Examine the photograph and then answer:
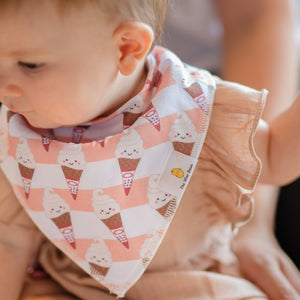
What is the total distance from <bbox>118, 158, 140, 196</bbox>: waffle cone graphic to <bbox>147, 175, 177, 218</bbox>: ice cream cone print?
0.03 meters

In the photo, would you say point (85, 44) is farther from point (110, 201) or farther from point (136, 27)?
point (110, 201)

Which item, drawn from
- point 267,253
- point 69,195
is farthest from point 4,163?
point 267,253

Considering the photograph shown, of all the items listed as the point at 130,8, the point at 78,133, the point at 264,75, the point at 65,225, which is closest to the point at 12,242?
the point at 65,225

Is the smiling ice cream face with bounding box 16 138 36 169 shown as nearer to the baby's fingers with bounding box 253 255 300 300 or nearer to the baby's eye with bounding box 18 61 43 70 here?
the baby's eye with bounding box 18 61 43 70

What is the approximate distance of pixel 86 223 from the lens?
0.65m

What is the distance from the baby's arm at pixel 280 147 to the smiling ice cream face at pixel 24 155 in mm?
353

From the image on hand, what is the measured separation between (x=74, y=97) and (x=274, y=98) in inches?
20.2

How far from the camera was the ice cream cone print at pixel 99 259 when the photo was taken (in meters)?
0.66

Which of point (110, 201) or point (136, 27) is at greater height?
point (136, 27)

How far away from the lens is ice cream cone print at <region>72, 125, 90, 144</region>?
0.64m

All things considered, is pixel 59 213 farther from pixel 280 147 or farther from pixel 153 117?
pixel 280 147

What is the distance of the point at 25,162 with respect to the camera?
64 cm

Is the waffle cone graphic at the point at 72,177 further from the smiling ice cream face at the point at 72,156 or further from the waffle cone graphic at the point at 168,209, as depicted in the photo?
the waffle cone graphic at the point at 168,209

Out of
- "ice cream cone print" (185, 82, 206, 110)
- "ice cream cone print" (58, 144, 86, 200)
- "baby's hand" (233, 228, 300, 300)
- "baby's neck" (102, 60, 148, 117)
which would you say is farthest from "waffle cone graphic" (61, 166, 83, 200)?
"baby's hand" (233, 228, 300, 300)
